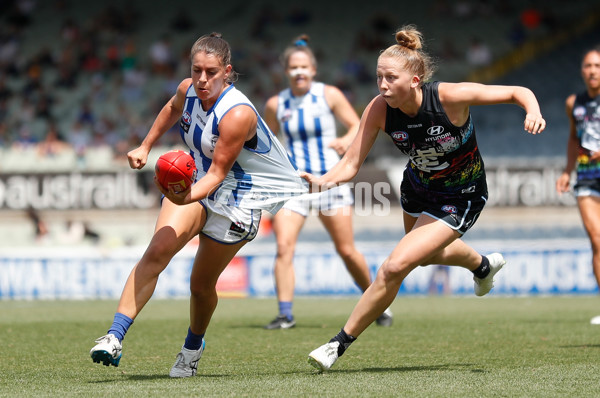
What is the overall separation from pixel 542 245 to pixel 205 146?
32.1 ft

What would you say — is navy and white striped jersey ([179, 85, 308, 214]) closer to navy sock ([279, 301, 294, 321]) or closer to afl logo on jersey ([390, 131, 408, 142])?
afl logo on jersey ([390, 131, 408, 142])

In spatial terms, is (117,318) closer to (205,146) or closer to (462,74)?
(205,146)

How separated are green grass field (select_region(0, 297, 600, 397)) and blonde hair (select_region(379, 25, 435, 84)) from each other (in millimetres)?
1795

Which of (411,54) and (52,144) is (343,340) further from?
(52,144)

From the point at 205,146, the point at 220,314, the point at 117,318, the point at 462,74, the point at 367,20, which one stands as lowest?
the point at 220,314

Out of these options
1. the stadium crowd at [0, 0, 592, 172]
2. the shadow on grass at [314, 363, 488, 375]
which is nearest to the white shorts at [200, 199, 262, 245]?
the shadow on grass at [314, 363, 488, 375]

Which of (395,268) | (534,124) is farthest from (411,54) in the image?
(395,268)

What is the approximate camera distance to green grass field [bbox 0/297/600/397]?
482cm

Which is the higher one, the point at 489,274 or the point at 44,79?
the point at 44,79

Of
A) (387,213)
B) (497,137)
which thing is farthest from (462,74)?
(387,213)

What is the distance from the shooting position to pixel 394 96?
17.6 ft

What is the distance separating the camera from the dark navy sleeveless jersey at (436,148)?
5453mm

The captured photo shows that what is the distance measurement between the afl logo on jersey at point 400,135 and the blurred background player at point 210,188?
0.66 m

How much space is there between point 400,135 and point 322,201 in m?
3.01
